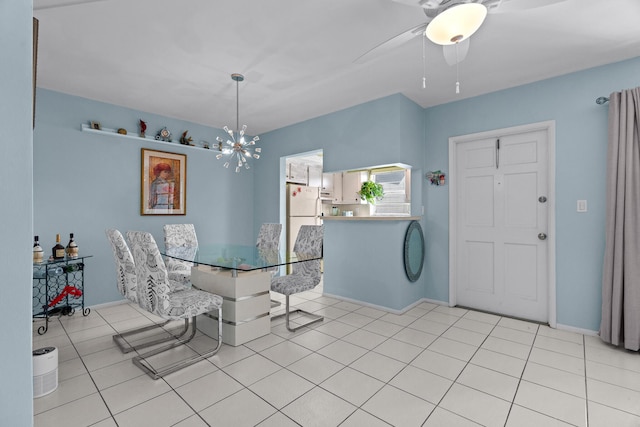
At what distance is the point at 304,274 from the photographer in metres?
3.34

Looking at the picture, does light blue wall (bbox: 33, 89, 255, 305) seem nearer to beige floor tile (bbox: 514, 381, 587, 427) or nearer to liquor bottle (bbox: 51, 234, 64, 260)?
liquor bottle (bbox: 51, 234, 64, 260)

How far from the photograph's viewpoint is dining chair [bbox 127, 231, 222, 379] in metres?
2.13

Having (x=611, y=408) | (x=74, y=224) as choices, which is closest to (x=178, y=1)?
(x=74, y=224)

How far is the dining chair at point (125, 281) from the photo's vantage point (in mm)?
2424

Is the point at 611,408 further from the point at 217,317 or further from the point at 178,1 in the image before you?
the point at 178,1

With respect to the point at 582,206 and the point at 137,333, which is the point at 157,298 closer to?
the point at 137,333

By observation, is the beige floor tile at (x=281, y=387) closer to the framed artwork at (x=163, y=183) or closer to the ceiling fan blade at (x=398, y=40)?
the ceiling fan blade at (x=398, y=40)

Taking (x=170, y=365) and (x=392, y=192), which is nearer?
(x=170, y=365)

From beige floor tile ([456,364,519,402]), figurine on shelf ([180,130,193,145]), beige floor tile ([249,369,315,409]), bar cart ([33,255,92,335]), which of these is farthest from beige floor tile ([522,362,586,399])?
figurine on shelf ([180,130,193,145])

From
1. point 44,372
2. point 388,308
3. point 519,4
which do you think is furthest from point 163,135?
point 519,4

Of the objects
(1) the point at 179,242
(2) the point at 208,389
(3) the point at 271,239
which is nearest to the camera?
(2) the point at 208,389

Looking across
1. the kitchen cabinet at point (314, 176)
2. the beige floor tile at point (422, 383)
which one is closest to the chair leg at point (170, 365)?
the beige floor tile at point (422, 383)

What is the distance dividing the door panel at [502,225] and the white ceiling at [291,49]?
0.75 m

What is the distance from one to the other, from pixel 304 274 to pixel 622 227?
2.96 m
